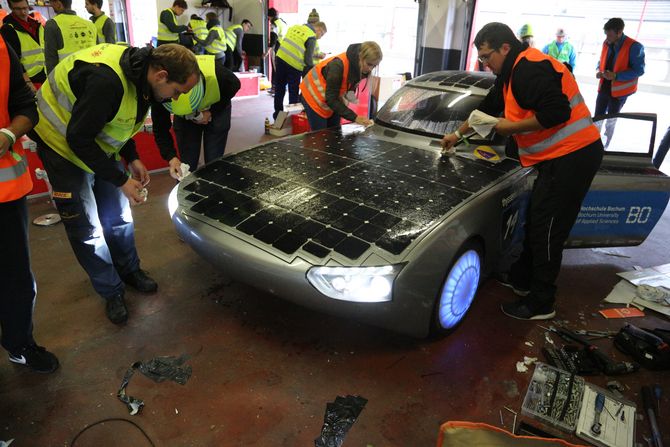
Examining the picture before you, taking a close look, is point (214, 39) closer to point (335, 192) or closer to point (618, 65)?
point (618, 65)

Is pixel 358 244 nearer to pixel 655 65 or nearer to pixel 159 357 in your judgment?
pixel 159 357

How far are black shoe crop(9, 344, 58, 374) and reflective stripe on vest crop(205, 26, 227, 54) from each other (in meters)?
7.55

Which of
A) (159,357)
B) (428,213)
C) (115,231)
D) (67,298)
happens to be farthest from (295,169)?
(67,298)

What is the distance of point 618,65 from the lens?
516 cm

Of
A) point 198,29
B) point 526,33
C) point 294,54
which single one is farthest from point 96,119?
point 198,29

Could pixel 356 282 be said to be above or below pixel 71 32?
below

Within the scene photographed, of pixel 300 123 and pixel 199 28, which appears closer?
pixel 300 123

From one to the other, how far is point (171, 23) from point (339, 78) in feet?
20.2

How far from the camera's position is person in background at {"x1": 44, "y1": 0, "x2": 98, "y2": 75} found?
3838 millimetres

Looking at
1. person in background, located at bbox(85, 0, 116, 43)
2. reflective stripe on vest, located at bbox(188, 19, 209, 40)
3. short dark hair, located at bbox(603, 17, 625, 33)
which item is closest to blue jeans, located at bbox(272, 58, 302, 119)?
person in background, located at bbox(85, 0, 116, 43)

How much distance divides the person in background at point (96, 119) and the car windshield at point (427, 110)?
1586 mm

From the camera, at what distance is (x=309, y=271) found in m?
1.69

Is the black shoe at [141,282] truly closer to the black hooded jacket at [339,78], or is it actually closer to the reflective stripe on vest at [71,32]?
the black hooded jacket at [339,78]

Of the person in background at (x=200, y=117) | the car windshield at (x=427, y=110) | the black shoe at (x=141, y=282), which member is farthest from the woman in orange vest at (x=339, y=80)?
the black shoe at (x=141, y=282)
